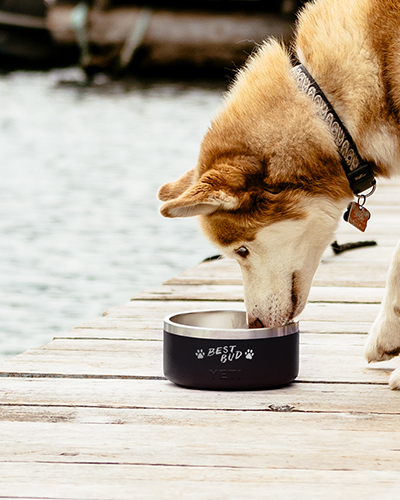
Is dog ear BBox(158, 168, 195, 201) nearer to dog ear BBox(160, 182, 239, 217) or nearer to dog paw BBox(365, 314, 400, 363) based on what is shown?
dog ear BBox(160, 182, 239, 217)

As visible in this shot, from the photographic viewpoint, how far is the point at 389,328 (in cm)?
234

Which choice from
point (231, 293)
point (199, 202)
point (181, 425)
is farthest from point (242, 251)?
point (231, 293)

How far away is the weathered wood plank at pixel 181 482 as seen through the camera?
4.97 ft

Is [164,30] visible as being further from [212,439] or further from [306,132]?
[212,439]

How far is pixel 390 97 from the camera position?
7.43 ft

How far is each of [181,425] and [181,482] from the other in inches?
12.3

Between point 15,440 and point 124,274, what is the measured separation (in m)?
3.30

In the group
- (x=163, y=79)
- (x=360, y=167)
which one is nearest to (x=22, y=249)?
(x=360, y=167)

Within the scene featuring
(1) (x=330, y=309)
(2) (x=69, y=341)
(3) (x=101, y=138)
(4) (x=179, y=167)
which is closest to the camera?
(2) (x=69, y=341)

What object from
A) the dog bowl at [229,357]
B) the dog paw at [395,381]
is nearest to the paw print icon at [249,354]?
the dog bowl at [229,357]

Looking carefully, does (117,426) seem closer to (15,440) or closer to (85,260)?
(15,440)

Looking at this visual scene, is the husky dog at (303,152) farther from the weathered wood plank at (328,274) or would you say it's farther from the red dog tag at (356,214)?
the weathered wood plank at (328,274)

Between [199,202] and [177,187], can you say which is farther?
[177,187]

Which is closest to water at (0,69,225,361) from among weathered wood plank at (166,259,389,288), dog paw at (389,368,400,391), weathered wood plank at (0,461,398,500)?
weathered wood plank at (166,259,389,288)
